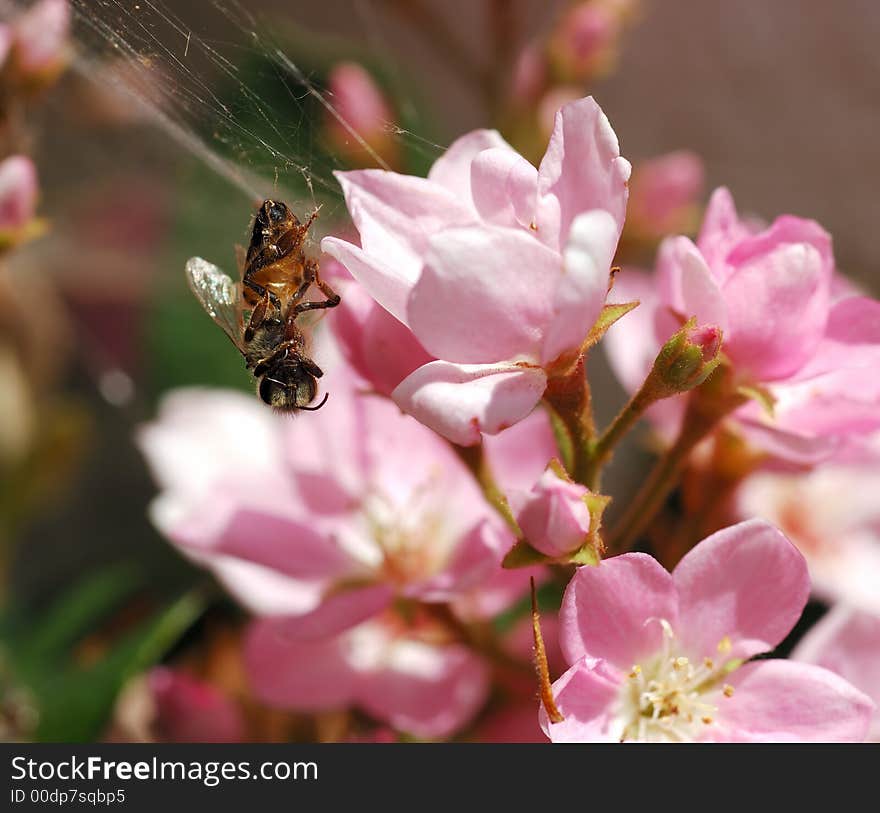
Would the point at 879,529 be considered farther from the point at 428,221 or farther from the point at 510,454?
the point at 428,221

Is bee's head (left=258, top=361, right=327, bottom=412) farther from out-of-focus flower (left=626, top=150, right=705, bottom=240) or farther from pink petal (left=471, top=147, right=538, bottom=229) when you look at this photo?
out-of-focus flower (left=626, top=150, right=705, bottom=240)

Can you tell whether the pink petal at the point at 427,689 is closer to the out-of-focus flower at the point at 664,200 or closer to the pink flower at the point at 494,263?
the pink flower at the point at 494,263

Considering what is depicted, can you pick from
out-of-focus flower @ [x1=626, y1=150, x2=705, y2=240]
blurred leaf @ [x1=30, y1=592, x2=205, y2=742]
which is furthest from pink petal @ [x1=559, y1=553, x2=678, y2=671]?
out-of-focus flower @ [x1=626, y1=150, x2=705, y2=240]

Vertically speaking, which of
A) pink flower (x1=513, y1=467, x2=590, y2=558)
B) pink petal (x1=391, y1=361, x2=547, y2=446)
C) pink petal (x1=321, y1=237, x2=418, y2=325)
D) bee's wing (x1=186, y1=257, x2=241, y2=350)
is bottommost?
bee's wing (x1=186, y1=257, x2=241, y2=350)

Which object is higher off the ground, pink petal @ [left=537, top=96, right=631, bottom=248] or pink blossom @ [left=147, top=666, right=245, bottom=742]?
pink petal @ [left=537, top=96, right=631, bottom=248]

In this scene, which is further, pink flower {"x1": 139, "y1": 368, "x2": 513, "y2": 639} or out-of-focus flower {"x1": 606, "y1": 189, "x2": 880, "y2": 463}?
pink flower {"x1": 139, "y1": 368, "x2": 513, "y2": 639}

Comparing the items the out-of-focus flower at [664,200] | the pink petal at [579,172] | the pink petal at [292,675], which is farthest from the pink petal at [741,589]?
the out-of-focus flower at [664,200]
